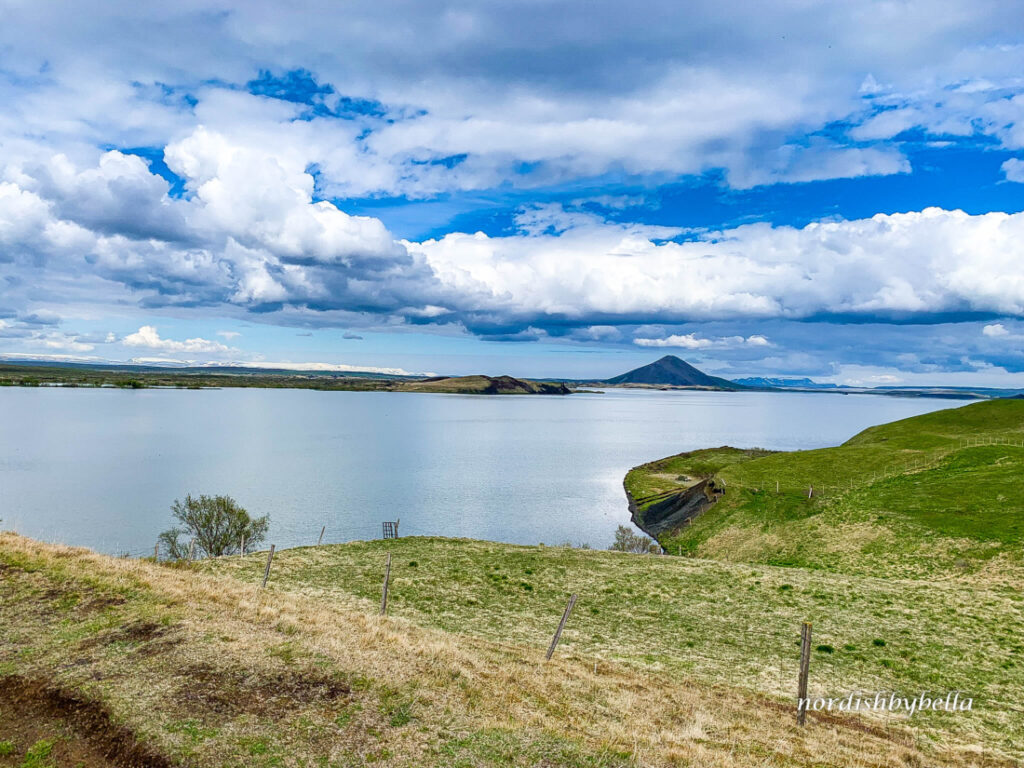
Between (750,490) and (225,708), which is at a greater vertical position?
(225,708)

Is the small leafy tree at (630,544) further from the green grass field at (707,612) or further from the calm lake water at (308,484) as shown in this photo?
the green grass field at (707,612)

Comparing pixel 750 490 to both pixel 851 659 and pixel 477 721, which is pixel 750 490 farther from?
pixel 477 721

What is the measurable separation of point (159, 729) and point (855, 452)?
100994mm

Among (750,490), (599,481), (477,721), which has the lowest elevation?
(599,481)

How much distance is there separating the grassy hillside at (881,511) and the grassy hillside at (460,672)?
977 centimetres

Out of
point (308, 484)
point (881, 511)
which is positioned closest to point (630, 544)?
point (881, 511)

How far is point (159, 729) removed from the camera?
14.5 m

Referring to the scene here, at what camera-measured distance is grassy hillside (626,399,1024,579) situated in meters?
45.1

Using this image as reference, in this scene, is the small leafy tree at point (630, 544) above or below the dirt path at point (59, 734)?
below

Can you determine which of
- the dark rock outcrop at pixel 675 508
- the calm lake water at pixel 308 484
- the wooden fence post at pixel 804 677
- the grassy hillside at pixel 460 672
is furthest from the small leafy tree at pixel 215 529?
the wooden fence post at pixel 804 677

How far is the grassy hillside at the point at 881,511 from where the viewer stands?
4509cm

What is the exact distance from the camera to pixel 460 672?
19203mm

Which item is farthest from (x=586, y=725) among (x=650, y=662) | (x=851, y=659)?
(x=851, y=659)

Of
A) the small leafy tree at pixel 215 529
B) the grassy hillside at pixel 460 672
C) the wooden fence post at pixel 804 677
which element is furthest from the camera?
the small leafy tree at pixel 215 529
